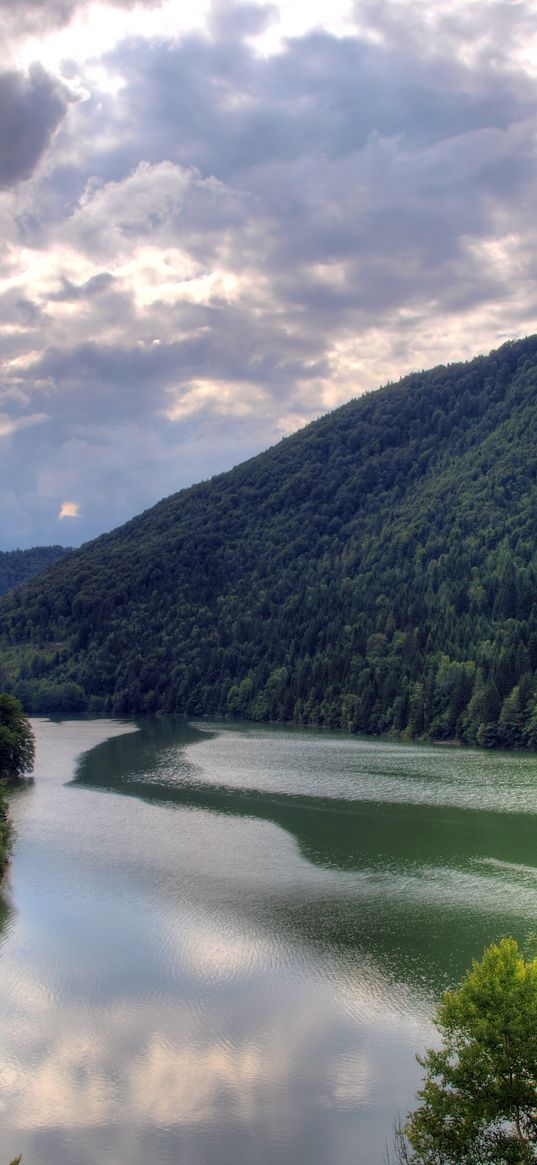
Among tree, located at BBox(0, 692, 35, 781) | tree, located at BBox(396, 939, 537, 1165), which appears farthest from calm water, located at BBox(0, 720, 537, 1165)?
tree, located at BBox(0, 692, 35, 781)

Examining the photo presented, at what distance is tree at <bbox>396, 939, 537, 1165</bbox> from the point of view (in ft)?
70.5

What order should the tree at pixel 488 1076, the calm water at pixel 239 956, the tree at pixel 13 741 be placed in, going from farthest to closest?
the tree at pixel 13 741 < the calm water at pixel 239 956 < the tree at pixel 488 1076

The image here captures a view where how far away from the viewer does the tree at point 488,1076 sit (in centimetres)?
2148

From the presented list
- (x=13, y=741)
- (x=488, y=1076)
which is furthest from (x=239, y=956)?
(x=13, y=741)

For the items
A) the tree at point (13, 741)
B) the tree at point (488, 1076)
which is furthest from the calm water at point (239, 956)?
the tree at point (13, 741)

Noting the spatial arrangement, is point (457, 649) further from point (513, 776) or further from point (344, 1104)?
point (344, 1104)

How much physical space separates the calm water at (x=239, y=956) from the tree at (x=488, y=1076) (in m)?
3.82

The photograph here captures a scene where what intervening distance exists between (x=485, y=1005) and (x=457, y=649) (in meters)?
123

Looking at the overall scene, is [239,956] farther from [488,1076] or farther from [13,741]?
[13,741]

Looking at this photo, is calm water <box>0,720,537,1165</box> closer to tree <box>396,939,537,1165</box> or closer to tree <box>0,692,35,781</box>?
tree <box>396,939,537,1165</box>

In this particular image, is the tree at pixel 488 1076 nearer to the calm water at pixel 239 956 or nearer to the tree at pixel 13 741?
the calm water at pixel 239 956

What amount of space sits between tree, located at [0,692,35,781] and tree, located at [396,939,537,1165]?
74002mm

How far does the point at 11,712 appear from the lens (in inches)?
3659

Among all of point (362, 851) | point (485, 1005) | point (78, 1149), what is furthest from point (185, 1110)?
point (362, 851)
